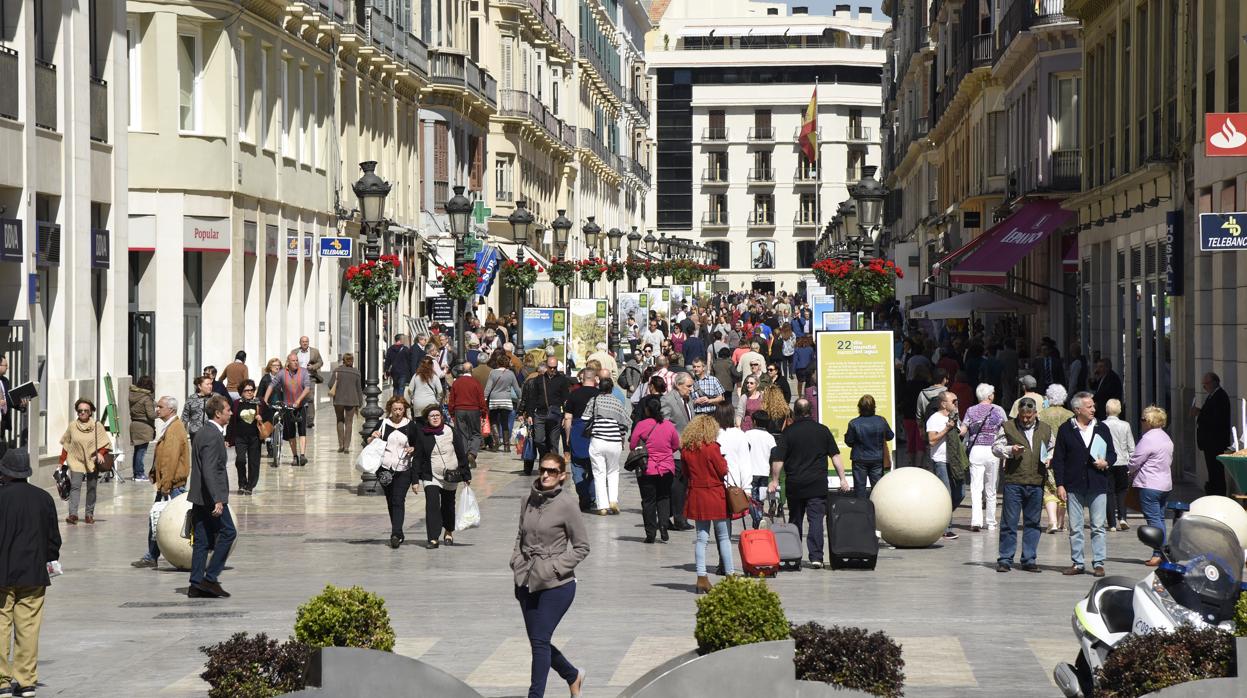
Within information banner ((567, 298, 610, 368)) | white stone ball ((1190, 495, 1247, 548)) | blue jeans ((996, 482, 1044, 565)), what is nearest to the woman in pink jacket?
blue jeans ((996, 482, 1044, 565))

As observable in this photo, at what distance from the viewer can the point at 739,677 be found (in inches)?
390

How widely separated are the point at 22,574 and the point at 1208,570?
686 cm

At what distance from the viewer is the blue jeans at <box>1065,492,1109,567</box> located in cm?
1789

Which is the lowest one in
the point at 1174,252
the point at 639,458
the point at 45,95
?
the point at 639,458

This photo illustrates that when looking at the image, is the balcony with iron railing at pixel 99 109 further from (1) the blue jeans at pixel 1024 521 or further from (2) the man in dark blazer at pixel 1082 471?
(2) the man in dark blazer at pixel 1082 471

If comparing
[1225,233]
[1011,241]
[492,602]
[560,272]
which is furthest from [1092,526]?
[560,272]

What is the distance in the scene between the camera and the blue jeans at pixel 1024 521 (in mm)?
18203

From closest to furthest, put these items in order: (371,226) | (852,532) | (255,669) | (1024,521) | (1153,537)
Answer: (255,669), (1153,537), (1024,521), (852,532), (371,226)

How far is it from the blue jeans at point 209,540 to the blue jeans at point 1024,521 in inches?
267

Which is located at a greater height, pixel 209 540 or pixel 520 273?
pixel 520 273

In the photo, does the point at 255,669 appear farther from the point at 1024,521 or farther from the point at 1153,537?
the point at 1024,521

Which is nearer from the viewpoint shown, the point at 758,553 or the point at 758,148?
the point at 758,553

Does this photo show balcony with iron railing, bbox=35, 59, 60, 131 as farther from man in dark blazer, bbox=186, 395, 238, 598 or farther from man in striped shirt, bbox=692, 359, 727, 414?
man in dark blazer, bbox=186, 395, 238, 598

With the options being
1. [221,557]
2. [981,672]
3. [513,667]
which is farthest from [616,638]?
[221,557]
